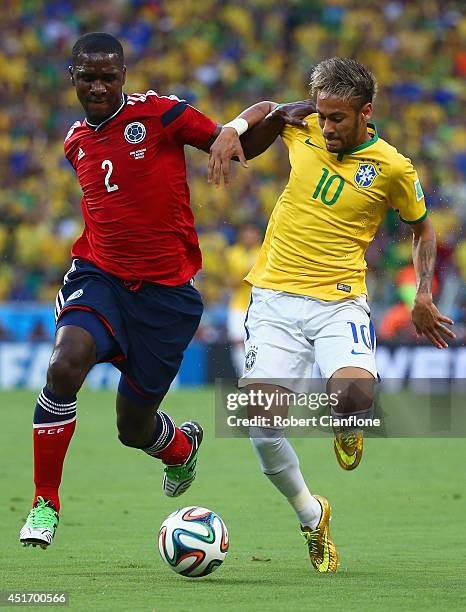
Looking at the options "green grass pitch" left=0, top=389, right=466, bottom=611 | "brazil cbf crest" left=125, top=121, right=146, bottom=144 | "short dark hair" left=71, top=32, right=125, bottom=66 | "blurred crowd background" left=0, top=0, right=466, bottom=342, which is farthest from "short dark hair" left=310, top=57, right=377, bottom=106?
"blurred crowd background" left=0, top=0, right=466, bottom=342

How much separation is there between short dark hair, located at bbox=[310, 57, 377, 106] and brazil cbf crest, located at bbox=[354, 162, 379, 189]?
1.12 ft

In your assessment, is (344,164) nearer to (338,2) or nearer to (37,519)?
(37,519)

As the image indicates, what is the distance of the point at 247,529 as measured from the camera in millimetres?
8062

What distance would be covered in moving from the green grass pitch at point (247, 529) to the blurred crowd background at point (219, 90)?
5.59 m

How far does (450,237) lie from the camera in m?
17.9

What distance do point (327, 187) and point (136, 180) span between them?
3.44 ft

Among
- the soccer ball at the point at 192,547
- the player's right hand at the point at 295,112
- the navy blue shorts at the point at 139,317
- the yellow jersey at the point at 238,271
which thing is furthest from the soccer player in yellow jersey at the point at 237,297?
the soccer ball at the point at 192,547

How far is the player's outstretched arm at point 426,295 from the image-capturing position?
21.5ft

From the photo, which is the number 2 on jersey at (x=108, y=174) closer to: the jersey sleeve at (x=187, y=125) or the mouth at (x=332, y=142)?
the jersey sleeve at (x=187, y=125)

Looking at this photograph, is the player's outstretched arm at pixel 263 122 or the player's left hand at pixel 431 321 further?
the player's outstretched arm at pixel 263 122

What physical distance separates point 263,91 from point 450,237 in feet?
22.2

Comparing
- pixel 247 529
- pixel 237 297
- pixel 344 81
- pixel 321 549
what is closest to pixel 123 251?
pixel 344 81

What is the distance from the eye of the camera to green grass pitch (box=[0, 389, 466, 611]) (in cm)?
566

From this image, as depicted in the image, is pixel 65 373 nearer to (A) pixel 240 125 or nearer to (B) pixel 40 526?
(B) pixel 40 526
